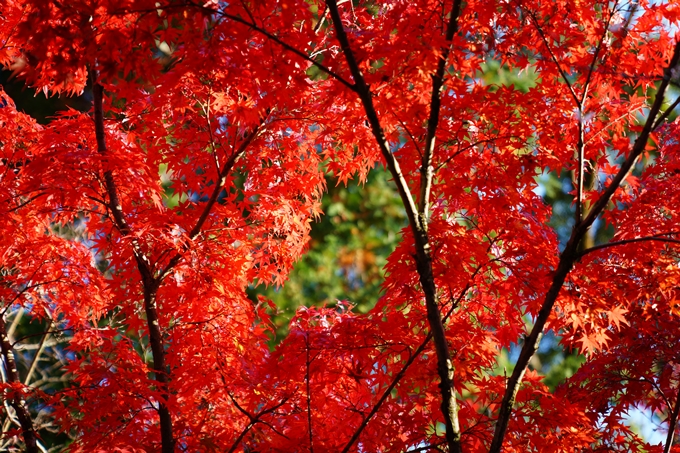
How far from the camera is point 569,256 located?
2807 mm

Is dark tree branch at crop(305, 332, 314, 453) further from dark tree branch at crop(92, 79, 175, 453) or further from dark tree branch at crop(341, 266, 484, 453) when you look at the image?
dark tree branch at crop(92, 79, 175, 453)

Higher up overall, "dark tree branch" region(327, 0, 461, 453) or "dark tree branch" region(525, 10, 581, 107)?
"dark tree branch" region(525, 10, 581, 107)

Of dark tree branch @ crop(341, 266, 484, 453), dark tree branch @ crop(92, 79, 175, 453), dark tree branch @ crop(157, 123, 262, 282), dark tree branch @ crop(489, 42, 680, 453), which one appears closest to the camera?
dark tree branch @ crop(489, 42, 680, 453)

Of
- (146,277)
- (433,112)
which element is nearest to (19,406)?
(146,277)

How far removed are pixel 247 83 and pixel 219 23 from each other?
12.7 inches

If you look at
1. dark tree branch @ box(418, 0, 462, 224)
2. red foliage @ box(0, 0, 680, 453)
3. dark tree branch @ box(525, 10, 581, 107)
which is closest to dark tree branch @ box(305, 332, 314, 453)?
red foliage @ box(0, 0, 680, 453)

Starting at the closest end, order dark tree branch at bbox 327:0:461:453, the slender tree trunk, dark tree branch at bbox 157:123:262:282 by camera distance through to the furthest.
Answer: dark tree branch at bbox 327:0:461:453 < dark tree branch at bbox 157:123:262:282 < the slender tree trunk

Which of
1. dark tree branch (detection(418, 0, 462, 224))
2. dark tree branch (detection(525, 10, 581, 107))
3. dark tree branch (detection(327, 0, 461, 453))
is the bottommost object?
dark tree branch (detection(327, 0, 461, 453))

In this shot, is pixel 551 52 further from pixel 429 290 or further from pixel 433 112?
pixel 429 290

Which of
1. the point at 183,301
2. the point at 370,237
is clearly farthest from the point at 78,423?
the point at 370,237

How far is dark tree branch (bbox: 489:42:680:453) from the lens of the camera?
8.84 ft

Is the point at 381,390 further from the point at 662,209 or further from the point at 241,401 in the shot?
the point at 662,209

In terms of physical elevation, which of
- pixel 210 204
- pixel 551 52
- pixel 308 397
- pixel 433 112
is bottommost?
pixel 308 397

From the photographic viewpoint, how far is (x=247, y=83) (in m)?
3.13
